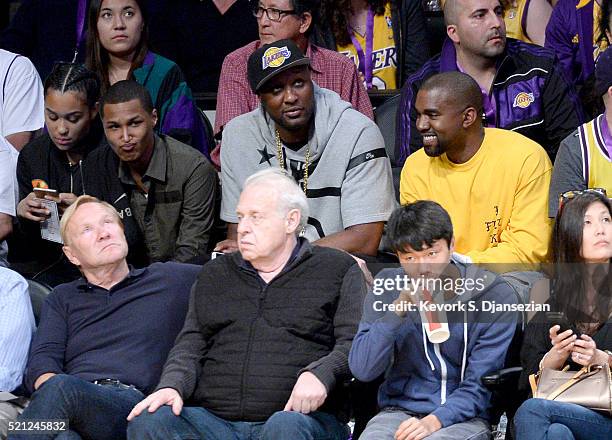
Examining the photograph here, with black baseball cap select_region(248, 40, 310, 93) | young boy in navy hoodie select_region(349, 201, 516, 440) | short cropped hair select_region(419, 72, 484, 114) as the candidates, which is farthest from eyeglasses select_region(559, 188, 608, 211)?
black baseball cap select_region(248, 40, 310, 93)

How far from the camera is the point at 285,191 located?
16.1ft

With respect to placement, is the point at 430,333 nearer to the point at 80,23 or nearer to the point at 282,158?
the point at 282,158

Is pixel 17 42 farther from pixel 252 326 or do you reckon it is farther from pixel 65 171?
pixel 252 326

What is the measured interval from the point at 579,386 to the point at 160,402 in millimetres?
1493

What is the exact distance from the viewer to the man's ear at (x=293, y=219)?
4.89 m

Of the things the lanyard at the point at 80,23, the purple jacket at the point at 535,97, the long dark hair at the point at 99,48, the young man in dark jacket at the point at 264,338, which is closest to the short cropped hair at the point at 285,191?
the young man in dark jacket at the point at 264,338

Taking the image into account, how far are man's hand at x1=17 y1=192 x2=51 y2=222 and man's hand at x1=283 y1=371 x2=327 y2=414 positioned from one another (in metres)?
1.92

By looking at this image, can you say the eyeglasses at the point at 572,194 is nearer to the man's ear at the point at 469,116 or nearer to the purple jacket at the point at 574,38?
the man's ear at the point at 469,116

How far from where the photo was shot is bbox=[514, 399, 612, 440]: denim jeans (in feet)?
14.3

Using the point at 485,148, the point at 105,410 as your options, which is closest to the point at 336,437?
the point at 105,410

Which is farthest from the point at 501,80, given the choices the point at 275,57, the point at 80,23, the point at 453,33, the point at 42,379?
the point at 42,379

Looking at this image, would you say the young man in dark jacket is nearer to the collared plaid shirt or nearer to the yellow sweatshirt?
the yellow sweatshirt

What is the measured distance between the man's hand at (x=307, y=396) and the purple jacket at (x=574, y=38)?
2675mm

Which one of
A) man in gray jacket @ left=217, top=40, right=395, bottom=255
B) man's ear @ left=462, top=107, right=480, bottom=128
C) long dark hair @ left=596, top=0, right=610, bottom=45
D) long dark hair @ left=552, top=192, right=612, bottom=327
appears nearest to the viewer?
long dark hair @ left=552, top=192, right=612, bottom=327
